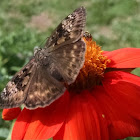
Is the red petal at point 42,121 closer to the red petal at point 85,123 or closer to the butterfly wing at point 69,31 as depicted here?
the red petal at point 85,123

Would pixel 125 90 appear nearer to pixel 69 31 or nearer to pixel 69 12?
pixel 69 31

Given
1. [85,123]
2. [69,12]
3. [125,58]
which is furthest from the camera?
[69,12]

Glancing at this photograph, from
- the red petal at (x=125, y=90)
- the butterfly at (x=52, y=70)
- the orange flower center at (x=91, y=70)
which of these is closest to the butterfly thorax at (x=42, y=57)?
the butterfly at (x=52, y=70)

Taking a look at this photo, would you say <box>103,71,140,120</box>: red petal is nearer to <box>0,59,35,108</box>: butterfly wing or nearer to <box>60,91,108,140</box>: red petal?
<box>60,91,108,140</box>: red petal

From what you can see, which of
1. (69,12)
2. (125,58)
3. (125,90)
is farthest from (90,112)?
(69,12)

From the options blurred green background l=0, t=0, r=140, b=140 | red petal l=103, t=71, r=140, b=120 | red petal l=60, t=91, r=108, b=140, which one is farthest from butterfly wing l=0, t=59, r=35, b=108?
blurred green background l=0, t=0, r=140, b=140

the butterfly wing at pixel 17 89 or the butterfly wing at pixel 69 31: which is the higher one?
the butterfly wing at pixel 69 31

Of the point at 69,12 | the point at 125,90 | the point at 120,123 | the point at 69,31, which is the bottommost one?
the point at 120,123

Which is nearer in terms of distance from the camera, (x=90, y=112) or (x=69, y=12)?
(x=90, y=112)
